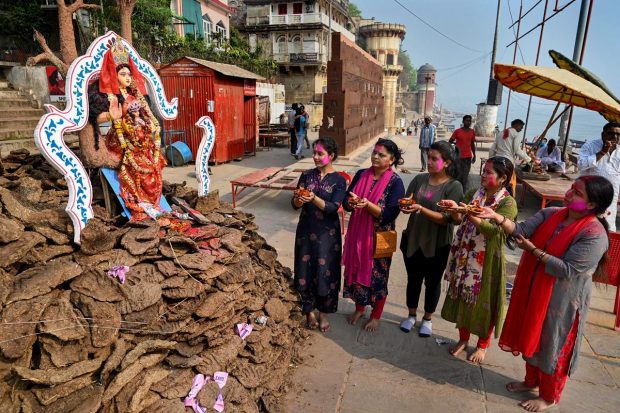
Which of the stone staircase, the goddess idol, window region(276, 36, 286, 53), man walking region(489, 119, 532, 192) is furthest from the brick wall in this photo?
window region(276, 36, 286, 53)

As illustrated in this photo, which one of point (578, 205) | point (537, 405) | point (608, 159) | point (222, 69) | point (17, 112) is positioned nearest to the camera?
point (578, 205)

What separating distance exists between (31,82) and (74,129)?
10.3 meters

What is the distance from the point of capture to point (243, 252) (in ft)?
11.0

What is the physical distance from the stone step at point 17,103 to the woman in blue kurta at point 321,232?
33.6ft

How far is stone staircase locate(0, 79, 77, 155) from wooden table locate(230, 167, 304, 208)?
16.2 ft

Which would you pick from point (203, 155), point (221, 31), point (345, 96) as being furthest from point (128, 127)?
point (221, 31)

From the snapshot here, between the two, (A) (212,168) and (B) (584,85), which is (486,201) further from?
(A) (212,168)

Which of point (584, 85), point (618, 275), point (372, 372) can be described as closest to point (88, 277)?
point (372, 372)

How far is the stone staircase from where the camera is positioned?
8719 millimetres

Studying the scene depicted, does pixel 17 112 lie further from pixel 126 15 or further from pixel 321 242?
pixel 321 242

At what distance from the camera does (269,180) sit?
296 inches

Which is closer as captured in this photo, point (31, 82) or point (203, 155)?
point (203, 155)

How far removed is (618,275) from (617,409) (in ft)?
4.64

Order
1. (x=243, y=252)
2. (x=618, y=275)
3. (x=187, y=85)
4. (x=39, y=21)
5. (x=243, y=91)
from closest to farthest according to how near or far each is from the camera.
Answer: (x=243, y=252), (x=618, y=275), (x=187, y=85), (x=243, y=91), (x=39, y=21)
